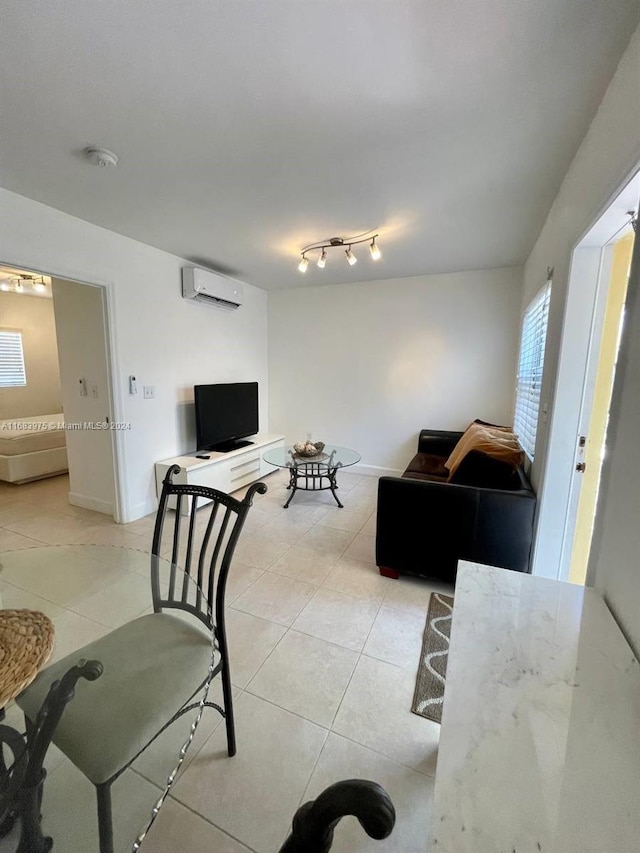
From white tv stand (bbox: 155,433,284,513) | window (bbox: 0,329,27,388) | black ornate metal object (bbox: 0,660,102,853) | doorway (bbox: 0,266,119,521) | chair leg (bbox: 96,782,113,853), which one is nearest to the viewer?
black ornate metal object (bbox: 0,660,102,853)

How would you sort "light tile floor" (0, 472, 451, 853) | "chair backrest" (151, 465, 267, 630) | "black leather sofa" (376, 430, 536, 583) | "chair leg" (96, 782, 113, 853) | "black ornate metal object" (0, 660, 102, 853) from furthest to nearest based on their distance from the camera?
"black leather sofa" (376, 430, 536, 583), "chair backrest" (151, 465, 267, 630), "light tile floor" (0, 472, 451, 853), "chair leg" (96, 782, 113, 853), "black ornate metal object" (0, 660, 102, 853)

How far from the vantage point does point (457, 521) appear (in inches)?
83.7

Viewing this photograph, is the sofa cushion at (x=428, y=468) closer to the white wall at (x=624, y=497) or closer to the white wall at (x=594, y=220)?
the white wall at (x=594, y=220)

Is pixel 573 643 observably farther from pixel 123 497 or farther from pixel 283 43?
pixel 123 497

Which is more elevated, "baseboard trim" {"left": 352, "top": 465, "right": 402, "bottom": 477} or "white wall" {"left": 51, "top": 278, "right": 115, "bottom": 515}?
"white wall" {"left": 51, "top": 278, "right": 115, "bottom": 515}

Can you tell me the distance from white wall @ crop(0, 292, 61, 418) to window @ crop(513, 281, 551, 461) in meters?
6.27

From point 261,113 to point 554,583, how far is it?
2.13m

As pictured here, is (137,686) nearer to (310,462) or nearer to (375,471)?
(310,462)

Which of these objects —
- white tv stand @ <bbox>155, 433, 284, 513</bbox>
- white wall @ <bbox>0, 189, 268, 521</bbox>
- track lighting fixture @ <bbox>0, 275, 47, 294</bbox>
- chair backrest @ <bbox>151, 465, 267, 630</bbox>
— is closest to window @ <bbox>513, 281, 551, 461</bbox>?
chair backrest @ <bbox>151, 465, 267, 630</bbox>

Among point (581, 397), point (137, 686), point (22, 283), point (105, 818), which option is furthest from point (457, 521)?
point (22, 283)

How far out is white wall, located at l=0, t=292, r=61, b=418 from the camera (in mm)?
5043

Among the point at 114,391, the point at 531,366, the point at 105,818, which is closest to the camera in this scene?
the point at 105,818

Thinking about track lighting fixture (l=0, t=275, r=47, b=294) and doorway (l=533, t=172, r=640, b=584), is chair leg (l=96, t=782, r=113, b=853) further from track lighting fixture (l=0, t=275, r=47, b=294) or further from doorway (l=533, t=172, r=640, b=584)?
track lighting fixture (l=0, t=275, r=47, b=294)

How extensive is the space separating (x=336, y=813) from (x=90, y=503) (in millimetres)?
3745
